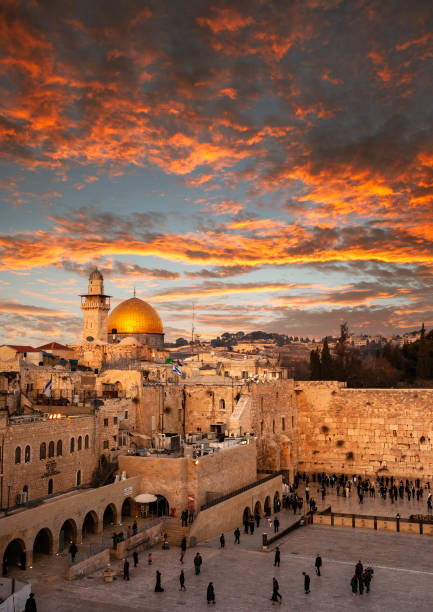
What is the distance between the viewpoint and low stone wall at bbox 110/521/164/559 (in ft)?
65.0

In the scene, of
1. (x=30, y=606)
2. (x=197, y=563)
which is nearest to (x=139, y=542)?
(x=197, y=563)

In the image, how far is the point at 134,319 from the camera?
52062 mm

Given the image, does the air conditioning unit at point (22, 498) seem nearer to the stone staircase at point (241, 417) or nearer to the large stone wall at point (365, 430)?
the stone staircase at point (241, 417)

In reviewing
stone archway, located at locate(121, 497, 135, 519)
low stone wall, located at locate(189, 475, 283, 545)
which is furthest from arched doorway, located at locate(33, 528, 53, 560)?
low stone wall, located at locate(189, 475, 283, 545)

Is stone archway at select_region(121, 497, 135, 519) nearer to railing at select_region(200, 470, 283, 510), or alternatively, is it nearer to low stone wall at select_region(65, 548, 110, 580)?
railing at select_region(200, 470, 283, 510)

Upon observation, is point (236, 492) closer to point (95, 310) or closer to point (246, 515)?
point (246, 515)

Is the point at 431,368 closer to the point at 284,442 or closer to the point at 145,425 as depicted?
the point at 284,442

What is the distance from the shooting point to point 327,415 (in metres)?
39.8

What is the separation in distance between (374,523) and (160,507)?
31.1 ft

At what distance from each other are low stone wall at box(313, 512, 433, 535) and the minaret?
1051 inches

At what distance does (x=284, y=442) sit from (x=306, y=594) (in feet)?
64.1

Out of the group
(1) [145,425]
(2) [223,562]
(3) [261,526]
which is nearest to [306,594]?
(2) [223,562]

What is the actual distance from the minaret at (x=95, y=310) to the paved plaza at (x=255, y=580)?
90.7 ft

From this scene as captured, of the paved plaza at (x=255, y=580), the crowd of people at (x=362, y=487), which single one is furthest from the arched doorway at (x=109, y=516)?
the crowd of people at (x=362, y=487)
